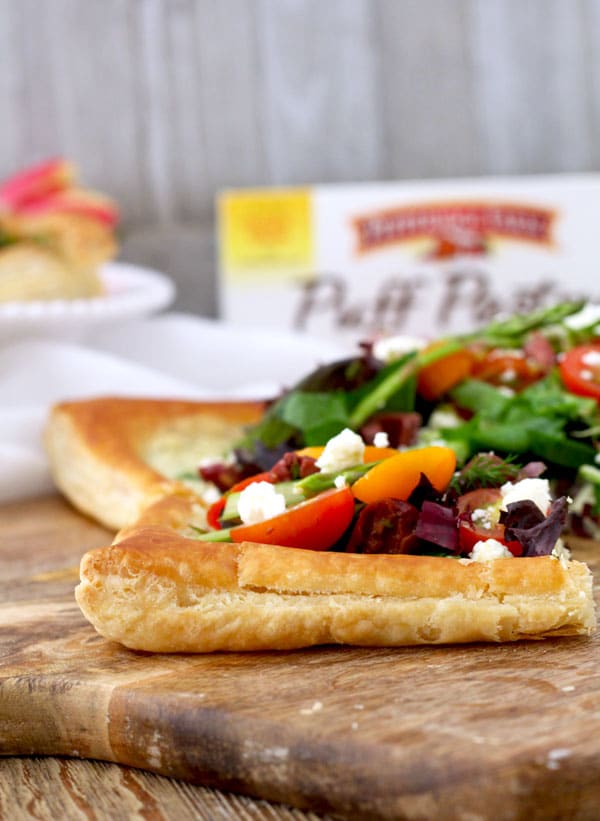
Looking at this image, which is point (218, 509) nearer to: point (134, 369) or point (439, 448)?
point (439, 448)

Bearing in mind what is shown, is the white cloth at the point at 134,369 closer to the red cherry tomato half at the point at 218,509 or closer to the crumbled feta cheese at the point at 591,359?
the crumbled feta cheese at the point at 591,359

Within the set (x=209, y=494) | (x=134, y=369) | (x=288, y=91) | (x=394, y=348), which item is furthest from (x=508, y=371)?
(x=288, y=91)

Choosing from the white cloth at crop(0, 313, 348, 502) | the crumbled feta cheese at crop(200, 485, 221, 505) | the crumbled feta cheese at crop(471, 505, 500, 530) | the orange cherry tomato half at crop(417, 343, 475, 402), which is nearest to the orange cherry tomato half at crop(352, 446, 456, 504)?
the crumbled feta cheese at crop(471, 505, 500, 530)

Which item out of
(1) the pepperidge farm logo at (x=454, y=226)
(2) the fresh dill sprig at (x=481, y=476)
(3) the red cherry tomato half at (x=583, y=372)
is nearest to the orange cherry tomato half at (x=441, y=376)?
(3) the red cherry tomato half at (x=583, y=372)

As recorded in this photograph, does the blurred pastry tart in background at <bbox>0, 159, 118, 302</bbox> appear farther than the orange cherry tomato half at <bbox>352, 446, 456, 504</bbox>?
Yes

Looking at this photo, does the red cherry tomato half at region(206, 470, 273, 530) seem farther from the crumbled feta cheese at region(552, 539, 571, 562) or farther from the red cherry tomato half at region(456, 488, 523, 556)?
the crumbled feta cheese at region(552, 539, 571, 562)
